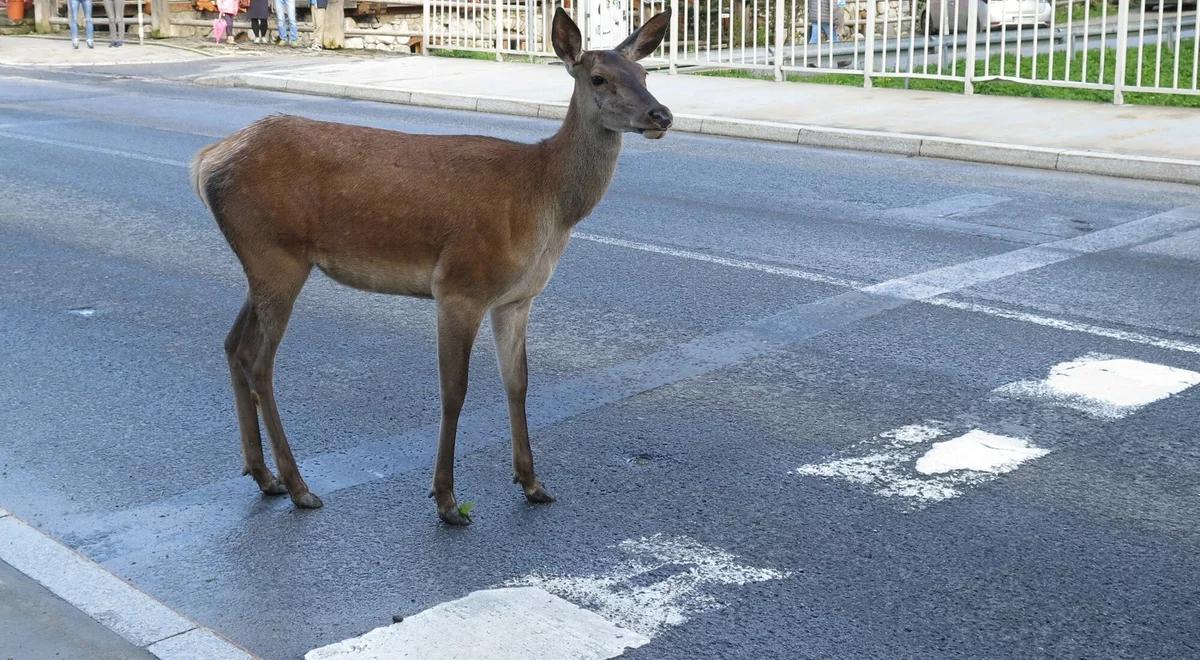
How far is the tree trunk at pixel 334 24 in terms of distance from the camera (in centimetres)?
2859

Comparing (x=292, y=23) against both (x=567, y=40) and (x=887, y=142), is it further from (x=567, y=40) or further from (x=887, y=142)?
(x=567, y=40)

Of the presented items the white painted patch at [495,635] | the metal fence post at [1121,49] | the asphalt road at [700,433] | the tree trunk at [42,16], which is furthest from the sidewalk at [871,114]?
the tree trunk at [42,16]

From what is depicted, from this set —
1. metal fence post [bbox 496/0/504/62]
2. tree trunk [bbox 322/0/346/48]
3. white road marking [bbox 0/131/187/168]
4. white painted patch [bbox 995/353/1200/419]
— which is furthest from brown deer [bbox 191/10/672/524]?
tree trunk [bbox 322/0/346/48]

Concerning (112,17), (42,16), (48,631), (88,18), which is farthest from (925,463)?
(42,16)

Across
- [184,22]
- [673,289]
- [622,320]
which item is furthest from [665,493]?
[184,22]

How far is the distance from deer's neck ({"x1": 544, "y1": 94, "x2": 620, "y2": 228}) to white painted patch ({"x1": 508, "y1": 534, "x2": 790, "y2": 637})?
49.1 inches

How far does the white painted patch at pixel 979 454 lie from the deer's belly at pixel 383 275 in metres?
2.16

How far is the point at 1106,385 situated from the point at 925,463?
1.43m

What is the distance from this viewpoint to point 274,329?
550cm

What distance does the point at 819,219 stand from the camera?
11.2 meters

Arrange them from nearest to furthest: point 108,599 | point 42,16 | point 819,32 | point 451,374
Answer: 1. point 108,599
2. point 451,374
3. point 819,32
4. point 42,16

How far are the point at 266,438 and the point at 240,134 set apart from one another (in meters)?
1.46

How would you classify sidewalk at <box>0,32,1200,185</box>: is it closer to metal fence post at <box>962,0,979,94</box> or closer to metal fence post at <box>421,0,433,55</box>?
metal fence post at <box>962,0,979,94</box>

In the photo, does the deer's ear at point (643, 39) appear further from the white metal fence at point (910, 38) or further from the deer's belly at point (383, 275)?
the white metal fence at point (910, 38)
